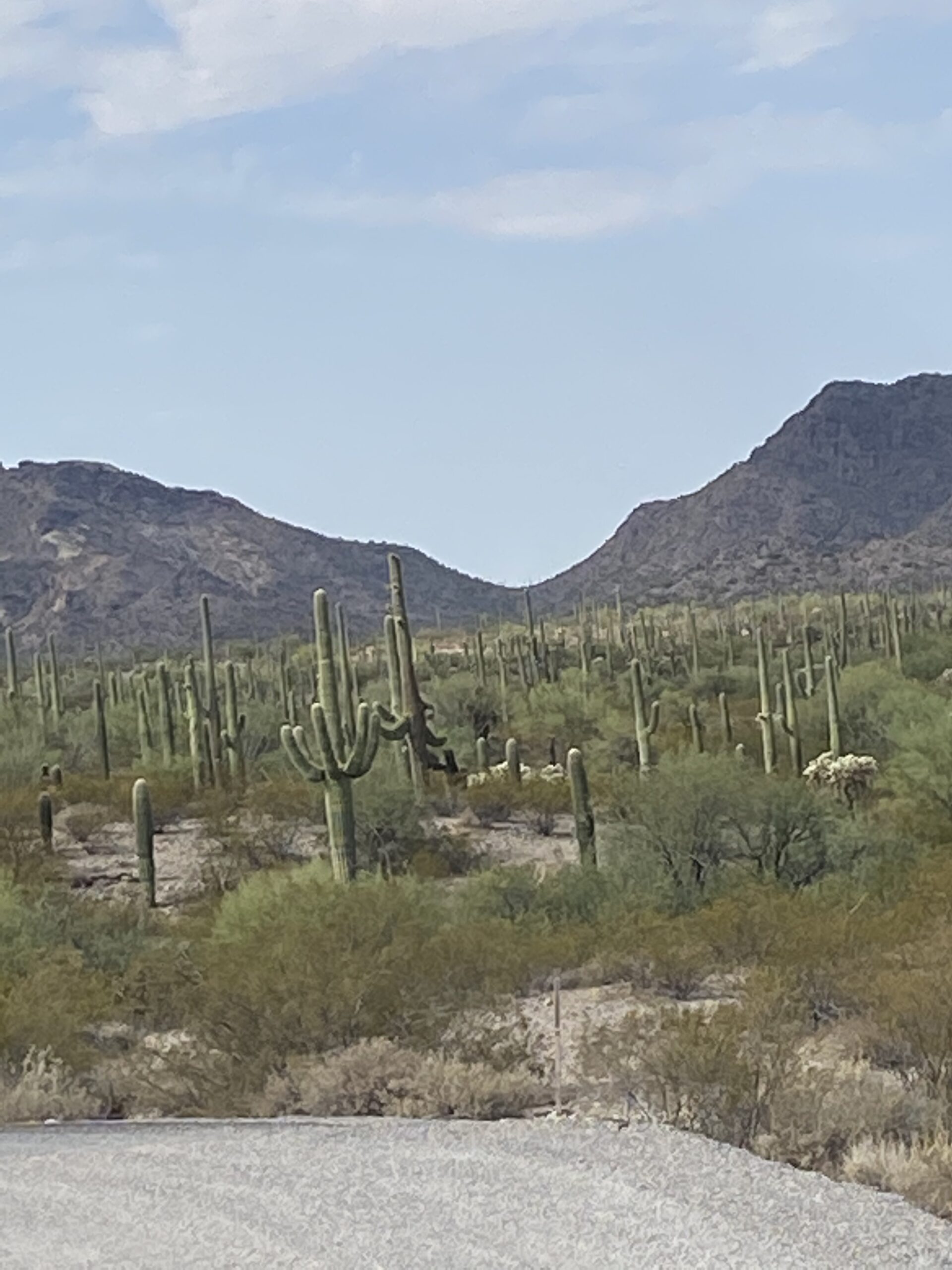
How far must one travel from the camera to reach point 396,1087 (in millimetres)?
10258

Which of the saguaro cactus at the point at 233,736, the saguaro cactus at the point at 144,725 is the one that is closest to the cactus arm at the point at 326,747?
the saguaro cactus at the point at 233,736

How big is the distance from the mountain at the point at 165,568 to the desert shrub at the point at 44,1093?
A: 112 meters

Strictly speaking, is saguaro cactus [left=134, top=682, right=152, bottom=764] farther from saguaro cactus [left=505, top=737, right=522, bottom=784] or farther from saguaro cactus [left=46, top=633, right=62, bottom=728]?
saguaro cactus [left=505, top=737, right=522, bottom=784]

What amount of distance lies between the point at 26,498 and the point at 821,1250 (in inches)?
6292

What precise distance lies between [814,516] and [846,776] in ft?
427

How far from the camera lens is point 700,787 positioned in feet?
69.1

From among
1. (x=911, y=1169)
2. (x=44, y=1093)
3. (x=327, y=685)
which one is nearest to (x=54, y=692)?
(x=327, y=685)

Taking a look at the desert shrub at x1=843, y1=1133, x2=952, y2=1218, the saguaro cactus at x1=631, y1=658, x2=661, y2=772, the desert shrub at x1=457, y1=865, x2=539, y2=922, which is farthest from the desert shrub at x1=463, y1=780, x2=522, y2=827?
the desert shrub at x1=843, y1=1133, x2=952, y2=1218

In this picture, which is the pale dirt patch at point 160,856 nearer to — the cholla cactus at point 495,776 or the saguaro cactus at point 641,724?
the cholla cactus at point 495,776

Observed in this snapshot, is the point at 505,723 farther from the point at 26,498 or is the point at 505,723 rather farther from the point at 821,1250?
the point at 26,498

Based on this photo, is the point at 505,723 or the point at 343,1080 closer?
the point at 343,1080

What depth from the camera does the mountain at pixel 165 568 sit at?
138 meters

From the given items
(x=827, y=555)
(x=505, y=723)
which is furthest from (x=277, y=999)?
(x=827, y=555)

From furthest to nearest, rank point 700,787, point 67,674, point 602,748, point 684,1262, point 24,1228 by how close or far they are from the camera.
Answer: point 67,674 → point 602,748 → point 700,787 → point 24,1228 → point 684,1262
